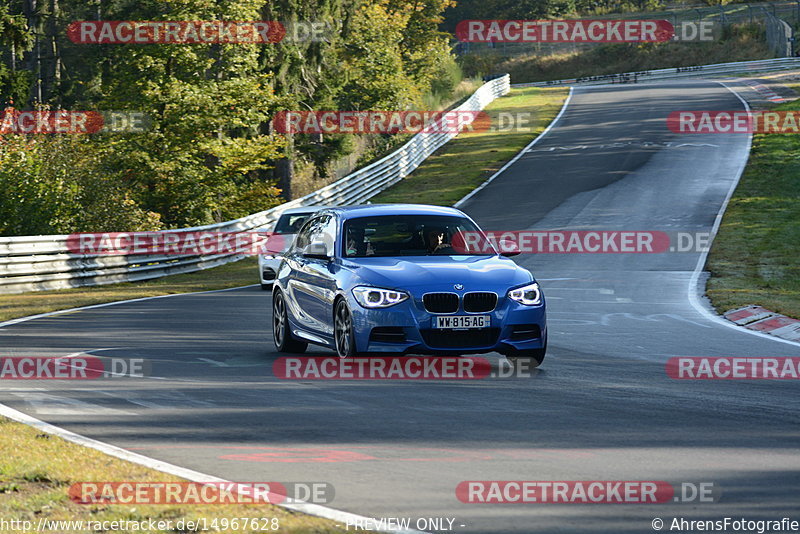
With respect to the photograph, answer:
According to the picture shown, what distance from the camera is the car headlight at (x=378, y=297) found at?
10930mm

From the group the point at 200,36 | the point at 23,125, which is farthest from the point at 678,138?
the point at 23,125

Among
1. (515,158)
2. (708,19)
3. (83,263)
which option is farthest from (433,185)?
(708,19)

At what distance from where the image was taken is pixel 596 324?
1595 cm

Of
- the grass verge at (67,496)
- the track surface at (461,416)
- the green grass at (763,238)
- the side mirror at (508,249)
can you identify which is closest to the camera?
→ the grass verge at (67,496)

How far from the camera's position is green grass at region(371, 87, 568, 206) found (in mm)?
41250

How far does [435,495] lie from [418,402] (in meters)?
3.18

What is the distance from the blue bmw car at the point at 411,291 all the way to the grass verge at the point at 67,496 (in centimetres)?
383

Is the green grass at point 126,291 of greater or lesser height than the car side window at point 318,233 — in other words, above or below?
below

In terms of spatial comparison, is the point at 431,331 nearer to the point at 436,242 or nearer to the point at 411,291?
the point at 411,291

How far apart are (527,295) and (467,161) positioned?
3728 centimetres

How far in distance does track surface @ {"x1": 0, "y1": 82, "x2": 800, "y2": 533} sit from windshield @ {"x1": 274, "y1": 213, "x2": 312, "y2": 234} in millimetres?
5669

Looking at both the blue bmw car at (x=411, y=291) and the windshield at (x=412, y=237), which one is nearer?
the blue bmw car at (x=411, y=291)

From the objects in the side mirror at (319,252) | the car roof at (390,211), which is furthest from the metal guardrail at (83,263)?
the side mirror at (319,252)

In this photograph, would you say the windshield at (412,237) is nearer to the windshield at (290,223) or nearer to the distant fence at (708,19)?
the windshield at (290,223)
